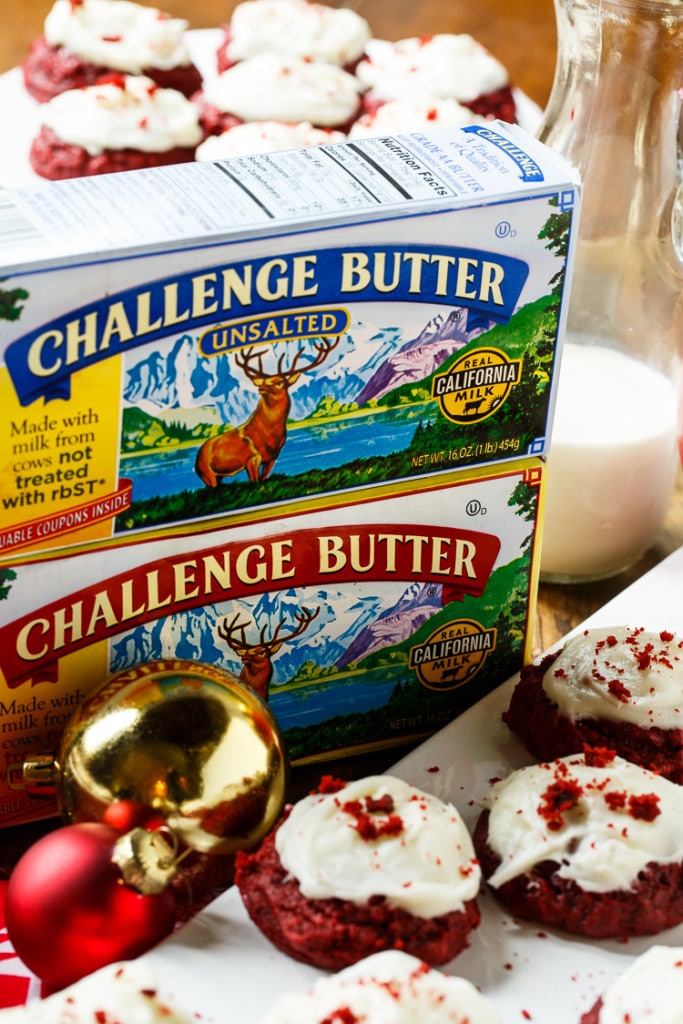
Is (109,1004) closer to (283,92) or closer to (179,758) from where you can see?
(179,758)

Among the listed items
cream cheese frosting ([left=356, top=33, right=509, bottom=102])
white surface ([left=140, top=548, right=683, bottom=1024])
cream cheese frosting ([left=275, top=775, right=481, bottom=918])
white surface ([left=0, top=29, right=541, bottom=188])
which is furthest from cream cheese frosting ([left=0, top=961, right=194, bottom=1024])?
cream cheese frosting ([left=356, top=33, right=509, bottom=102])

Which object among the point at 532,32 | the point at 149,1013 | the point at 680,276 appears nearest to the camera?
the point at 149,1013

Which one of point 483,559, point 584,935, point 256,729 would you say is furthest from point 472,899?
point 483,559

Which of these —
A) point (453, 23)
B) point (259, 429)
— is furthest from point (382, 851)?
point (453, 23)

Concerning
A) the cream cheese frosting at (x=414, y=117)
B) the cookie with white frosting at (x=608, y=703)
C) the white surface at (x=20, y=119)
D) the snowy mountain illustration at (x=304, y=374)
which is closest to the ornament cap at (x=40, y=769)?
the snowy mountain illustration at (x=304, y=374)

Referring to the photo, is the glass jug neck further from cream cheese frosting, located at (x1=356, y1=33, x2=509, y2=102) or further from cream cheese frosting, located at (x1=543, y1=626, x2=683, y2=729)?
cream cheese frosting, located at (x1=356, y1=33, x2=509, y2=102)

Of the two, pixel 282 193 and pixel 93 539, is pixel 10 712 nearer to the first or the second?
pixel 93 539
